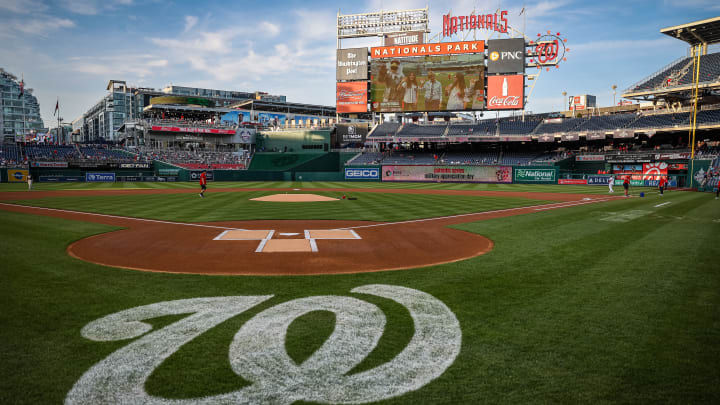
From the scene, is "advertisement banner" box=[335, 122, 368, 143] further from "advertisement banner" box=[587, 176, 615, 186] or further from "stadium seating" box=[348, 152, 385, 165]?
"advertisement banner" box=[587, 176, 615, 186]

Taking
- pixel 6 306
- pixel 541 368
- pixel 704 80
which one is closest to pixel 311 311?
pixel 541 368

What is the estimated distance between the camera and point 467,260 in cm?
809

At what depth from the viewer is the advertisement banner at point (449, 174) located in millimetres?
49719

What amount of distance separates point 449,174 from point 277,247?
45535 millimetres

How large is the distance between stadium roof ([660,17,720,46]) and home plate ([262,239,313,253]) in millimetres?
54601

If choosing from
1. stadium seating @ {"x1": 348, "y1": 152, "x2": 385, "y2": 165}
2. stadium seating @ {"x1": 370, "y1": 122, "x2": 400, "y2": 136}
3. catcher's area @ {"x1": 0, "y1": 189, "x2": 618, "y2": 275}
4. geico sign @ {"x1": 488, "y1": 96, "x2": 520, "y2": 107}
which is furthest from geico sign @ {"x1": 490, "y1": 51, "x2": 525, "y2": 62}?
catcher's area @ {"x1": 0, "y1": 189, "x2": 618, "y2": 275}

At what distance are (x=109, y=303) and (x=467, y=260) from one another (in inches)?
249

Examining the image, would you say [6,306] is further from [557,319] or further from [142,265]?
[557,319]

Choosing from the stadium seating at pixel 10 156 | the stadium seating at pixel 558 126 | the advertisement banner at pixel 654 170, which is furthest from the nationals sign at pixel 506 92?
the stadium seating at pixel 10 156

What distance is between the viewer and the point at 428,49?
168 feet

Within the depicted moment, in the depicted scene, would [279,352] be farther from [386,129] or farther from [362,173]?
[386,129]

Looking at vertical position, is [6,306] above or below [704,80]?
below

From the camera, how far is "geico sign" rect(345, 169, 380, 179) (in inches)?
2169

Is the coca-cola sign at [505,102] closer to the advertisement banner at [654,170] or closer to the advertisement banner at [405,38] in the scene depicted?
the advertisement banner at [405,38]
